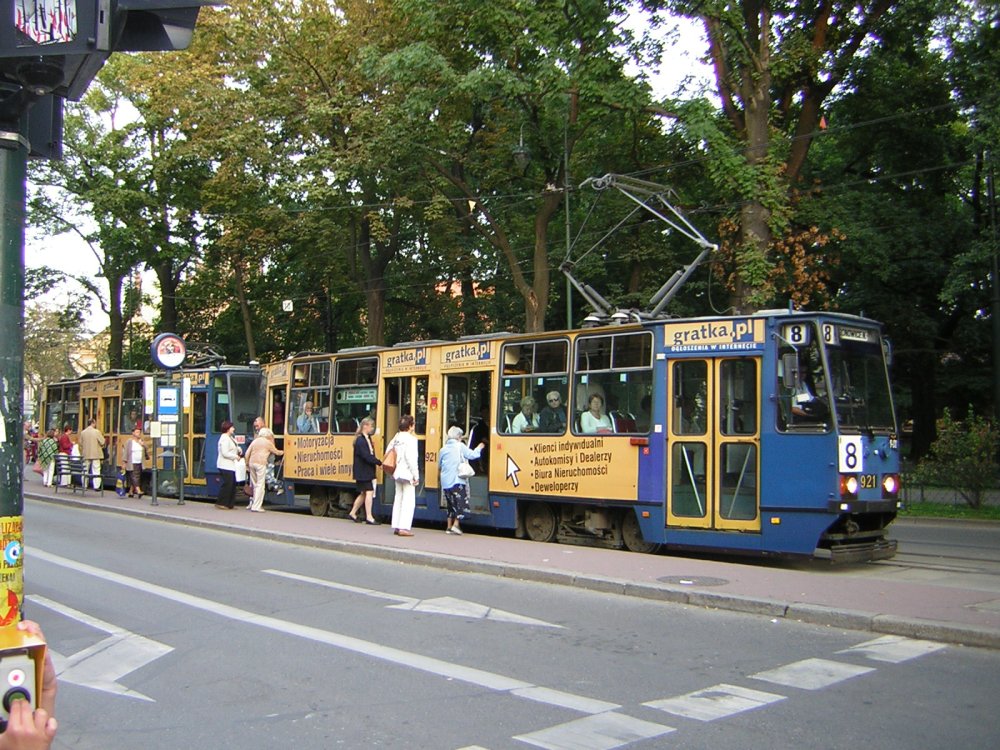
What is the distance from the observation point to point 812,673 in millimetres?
7051

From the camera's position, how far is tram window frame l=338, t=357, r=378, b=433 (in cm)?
1836

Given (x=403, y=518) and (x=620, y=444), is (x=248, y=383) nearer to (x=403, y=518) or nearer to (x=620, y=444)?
(x=403, y=518)

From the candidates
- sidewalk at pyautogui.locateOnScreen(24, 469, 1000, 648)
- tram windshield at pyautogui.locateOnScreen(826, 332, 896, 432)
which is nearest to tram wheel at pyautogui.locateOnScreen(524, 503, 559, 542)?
sidewalk at pyautogui.locateOnScreen(24, 469, 1000, 648)

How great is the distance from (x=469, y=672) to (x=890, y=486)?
23.1 ft

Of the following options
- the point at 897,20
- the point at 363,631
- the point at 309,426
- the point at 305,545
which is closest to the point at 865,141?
the point at 897,20

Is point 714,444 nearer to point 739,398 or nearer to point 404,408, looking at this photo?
point 739,398

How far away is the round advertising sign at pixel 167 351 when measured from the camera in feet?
69.9

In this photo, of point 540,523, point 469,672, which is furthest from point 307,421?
point 469,672

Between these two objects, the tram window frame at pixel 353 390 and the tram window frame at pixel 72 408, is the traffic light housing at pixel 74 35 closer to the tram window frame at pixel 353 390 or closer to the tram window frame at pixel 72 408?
the tram window frame at pixel 353 390

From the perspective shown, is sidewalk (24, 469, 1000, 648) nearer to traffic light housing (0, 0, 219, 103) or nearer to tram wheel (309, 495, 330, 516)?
tram wheel (309, 495, 330, 516)

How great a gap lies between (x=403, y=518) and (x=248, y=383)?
1125 cm

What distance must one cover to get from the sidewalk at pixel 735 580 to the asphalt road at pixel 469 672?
0.23m

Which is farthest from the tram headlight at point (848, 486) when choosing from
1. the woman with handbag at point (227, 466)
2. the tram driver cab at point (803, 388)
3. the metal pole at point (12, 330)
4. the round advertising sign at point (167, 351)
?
the round advertising sign at point (167, 351)

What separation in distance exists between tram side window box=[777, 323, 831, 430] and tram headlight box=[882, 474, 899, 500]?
1110mm
